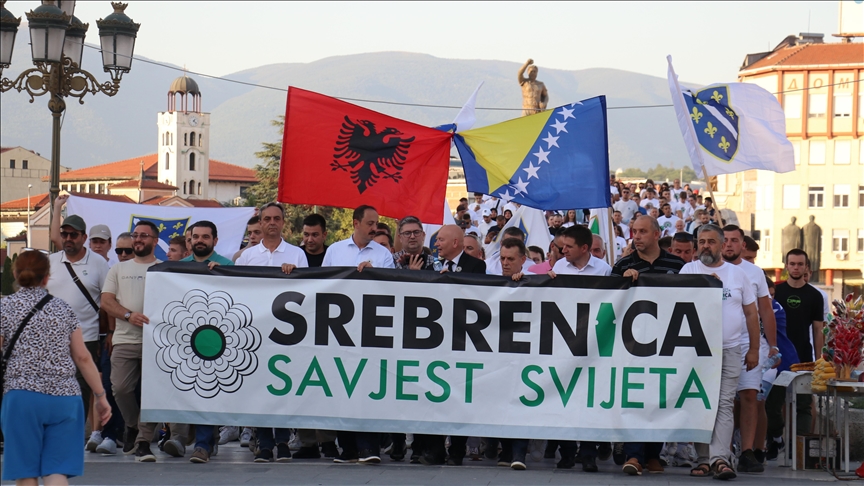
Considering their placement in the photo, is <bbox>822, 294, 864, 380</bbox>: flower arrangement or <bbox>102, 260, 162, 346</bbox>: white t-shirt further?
<bbox>102, 260, 162, 346</bbox>: white t-shirt

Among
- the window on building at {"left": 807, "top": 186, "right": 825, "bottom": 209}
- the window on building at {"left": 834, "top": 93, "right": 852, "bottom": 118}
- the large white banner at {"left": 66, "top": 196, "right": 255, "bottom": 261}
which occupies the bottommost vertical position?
the large white banner at {"left": 66, "top": 196, "right": 255, "bottom": 261}

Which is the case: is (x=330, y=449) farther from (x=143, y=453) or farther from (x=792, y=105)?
(x=792, y=105)

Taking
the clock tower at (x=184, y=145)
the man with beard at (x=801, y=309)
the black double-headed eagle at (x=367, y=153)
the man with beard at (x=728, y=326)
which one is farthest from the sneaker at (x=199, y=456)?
the clock tower at (x=184, y=145)

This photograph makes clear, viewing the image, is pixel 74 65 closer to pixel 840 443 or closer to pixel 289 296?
pixel 289 296

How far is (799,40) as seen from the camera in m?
89.8

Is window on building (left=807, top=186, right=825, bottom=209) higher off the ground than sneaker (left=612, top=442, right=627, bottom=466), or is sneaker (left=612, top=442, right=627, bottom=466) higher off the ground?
window on building (left=807, top=186, right=825, bottom=209)

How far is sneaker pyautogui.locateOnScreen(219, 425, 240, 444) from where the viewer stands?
1172 cm

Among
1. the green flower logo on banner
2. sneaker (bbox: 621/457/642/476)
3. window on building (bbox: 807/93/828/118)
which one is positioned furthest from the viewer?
window on building (bbox: 807/93/828/118)

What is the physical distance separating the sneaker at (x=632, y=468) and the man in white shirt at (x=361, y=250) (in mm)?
2748

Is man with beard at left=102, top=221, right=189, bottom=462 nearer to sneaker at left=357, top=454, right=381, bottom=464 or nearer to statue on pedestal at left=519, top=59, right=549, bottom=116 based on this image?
sneaker at left=357, top=454, right=381, bottom=464

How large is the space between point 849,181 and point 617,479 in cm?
7859

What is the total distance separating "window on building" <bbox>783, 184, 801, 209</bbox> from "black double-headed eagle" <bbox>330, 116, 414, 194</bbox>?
7613 cm

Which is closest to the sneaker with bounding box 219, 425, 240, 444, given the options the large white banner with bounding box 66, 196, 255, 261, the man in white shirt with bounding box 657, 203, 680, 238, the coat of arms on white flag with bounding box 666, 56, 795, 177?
the large white banner with bounding box 66, 196, 255, 261

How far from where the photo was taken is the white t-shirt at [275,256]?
34.3 feet
